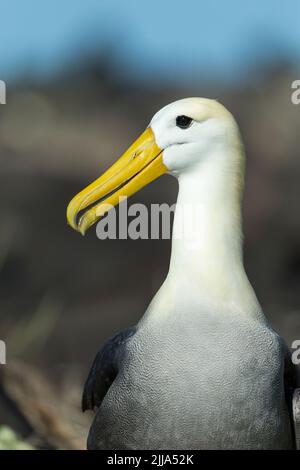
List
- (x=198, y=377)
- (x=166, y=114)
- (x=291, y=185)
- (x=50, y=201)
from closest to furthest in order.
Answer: (x=198, y=377)
(x=166, y=114)
(x=50, y=201)
(x=291, y=185)

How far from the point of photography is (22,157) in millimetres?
19031

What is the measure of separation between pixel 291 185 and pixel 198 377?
529 inches

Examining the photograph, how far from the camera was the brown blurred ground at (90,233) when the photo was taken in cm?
1255

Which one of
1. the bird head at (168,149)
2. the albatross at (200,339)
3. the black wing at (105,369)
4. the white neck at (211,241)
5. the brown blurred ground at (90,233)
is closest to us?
the albatross at (200,339)

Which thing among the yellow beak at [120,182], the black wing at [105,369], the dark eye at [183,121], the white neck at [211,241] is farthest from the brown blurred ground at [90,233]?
the dark eye at [183,121]

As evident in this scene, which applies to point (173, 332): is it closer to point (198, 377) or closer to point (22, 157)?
point (198, 377)

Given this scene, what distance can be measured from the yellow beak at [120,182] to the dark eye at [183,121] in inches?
6.0

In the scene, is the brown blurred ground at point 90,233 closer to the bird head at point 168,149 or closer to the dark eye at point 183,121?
the bird head at point 168,149

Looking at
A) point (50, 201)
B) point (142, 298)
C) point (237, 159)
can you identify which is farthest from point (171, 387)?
point (50, 201)

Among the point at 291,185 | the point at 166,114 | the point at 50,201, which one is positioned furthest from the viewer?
the point at 291,185

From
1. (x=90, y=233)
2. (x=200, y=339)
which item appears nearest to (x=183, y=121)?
(x=200, y=339)

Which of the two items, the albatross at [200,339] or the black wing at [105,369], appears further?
the black wing at [105,369]

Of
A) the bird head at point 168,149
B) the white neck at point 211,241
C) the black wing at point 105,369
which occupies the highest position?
the bird head at point 168,149

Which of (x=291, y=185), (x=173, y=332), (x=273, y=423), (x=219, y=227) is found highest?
(x=291, y=185)
